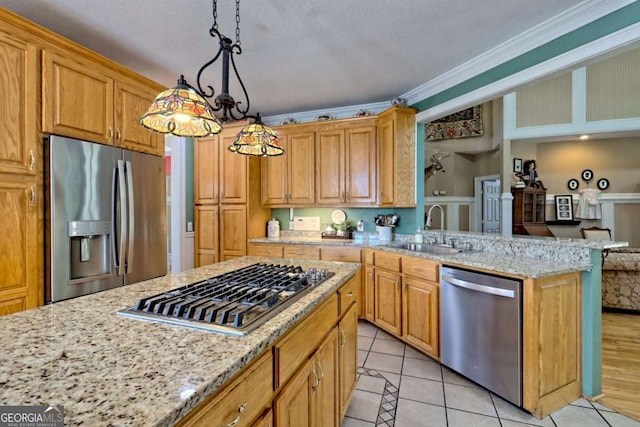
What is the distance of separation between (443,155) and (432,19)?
5930 mm

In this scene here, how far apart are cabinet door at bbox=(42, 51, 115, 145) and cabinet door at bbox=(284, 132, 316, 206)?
80.2 inches

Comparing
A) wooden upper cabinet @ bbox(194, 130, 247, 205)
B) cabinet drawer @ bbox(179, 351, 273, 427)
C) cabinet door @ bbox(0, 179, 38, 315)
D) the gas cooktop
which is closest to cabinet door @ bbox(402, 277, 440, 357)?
the gas cooktop

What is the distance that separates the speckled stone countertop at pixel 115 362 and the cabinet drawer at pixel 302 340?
75 millimetres

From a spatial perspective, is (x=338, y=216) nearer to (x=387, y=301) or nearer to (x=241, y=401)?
(x=387, y=301)

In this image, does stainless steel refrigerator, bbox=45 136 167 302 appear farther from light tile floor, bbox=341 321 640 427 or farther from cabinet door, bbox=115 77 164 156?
light tile floor, bbox=341 321 640 427

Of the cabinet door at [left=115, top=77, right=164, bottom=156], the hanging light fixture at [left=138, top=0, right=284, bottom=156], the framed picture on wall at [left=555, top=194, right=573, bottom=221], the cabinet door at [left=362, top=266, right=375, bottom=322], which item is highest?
the cabinet door at [left=115, top=77, right=164, bottom=156]

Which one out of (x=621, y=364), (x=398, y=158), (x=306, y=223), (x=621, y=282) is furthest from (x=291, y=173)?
(x=621, y=282)

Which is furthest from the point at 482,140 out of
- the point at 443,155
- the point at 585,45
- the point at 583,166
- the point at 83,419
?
the point at 83,419

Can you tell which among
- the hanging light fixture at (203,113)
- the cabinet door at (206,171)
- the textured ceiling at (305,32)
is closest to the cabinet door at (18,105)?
the textured ceiling at (305,32)

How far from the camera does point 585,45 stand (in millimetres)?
1992

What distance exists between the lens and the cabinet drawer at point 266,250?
3736mm

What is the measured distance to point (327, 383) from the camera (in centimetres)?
146

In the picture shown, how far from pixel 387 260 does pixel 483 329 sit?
3.58ft

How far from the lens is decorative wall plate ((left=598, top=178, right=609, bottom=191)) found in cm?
638
